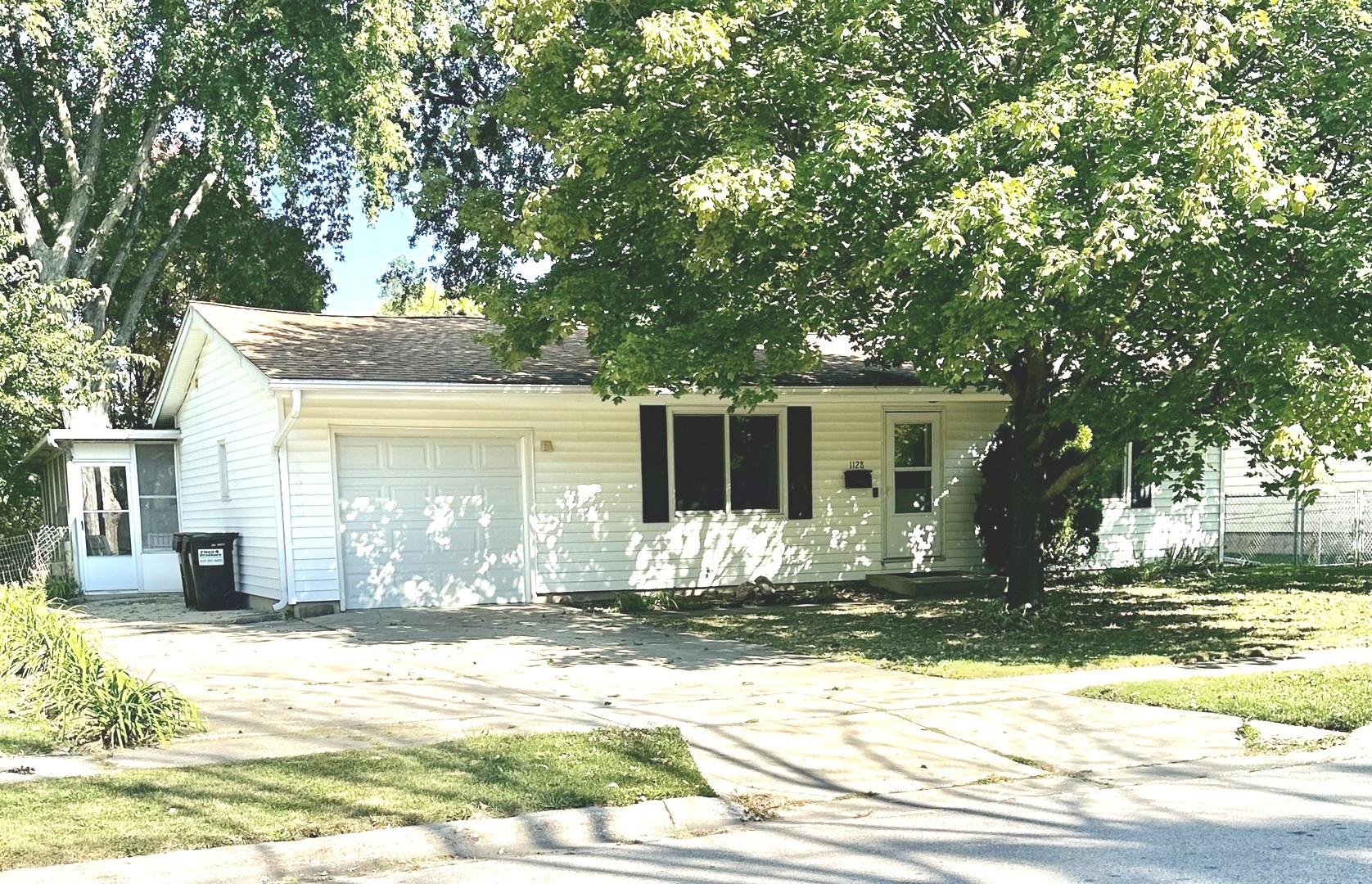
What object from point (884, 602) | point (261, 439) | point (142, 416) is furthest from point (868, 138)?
point (142, 416)

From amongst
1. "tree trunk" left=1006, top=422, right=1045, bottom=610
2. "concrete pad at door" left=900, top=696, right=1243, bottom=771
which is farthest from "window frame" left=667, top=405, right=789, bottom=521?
"concrete pad at door" left=900, top=696, right=1243, bottom=771

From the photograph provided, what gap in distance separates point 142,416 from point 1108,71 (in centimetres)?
3221

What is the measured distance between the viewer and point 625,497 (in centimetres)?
1528

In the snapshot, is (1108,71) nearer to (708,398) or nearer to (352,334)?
(708,398)

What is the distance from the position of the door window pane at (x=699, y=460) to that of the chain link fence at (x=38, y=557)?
1071cm

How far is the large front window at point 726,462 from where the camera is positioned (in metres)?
15.6

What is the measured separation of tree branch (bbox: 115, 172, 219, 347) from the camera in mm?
26359

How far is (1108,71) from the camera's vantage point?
372 inches

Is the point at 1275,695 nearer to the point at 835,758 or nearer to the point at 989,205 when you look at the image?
the point at 835,758

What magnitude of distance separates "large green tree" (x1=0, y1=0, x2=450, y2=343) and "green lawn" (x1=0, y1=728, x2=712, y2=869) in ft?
58.3

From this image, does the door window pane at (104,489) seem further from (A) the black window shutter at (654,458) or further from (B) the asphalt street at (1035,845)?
(B) the asphalt street at (1035,845)

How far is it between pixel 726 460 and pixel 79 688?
9.65 metres

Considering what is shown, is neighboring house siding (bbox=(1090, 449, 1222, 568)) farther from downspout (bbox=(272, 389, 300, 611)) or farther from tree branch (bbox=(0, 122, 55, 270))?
tree branch (bbox=(0, 122, 55, 270))

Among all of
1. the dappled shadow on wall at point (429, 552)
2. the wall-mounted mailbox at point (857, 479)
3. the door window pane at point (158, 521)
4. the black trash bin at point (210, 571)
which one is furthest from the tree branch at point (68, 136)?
the wall-mounted mailbox at point (857, 479)
